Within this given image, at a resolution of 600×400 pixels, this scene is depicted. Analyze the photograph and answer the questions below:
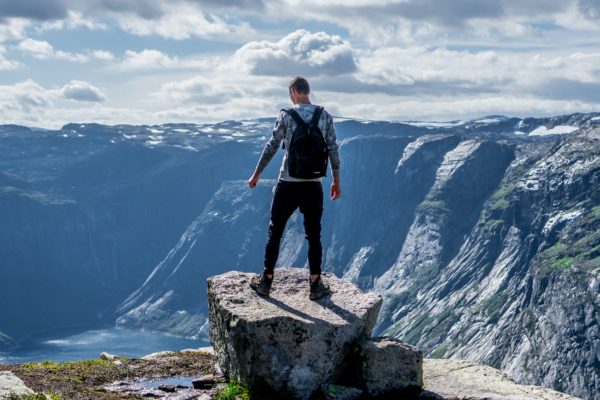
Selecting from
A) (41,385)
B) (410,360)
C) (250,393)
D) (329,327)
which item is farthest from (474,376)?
(41,385)

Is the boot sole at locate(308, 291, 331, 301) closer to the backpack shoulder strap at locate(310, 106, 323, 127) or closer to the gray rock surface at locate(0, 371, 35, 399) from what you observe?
the backpack shoulder strap at locate(310, 106, 323, 127)

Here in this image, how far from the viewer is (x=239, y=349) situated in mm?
22984

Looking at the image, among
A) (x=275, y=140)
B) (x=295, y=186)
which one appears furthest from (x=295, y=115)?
(x=295, y=186)

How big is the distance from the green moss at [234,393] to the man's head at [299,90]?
8639 millimetres

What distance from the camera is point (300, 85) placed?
24.2 meters

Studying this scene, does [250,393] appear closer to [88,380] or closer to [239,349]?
[239,349]

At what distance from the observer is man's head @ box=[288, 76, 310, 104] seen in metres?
24.2

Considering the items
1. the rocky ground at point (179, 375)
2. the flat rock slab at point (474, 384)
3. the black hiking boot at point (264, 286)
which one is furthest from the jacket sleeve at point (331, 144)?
the flat rock slab at point (474, 384)

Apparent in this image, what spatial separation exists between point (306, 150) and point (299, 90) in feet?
6.57

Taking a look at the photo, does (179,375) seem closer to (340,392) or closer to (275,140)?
(340,392)

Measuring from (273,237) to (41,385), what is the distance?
318 inches

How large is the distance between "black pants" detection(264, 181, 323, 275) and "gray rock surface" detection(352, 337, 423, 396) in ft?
11.1

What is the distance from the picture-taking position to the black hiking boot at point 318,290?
25.6 metres

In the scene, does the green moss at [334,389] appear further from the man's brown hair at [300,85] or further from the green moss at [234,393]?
the man's brown hair at [300,85]
